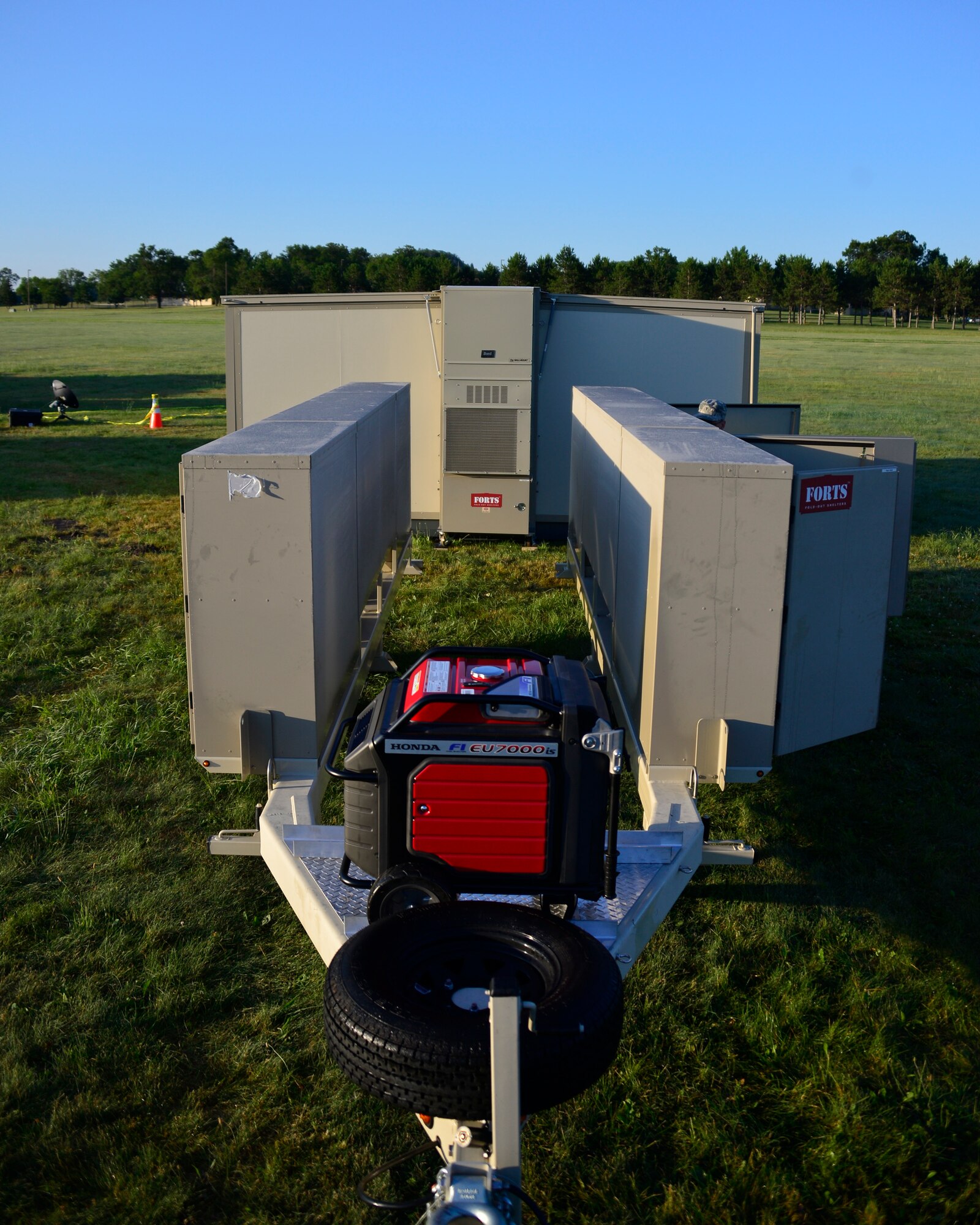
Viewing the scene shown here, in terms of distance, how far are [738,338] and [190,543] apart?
355 inches

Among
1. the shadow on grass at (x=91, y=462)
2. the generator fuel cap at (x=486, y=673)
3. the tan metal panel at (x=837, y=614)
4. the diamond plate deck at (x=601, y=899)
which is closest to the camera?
the diamond plate deck at (x=601, y=899)

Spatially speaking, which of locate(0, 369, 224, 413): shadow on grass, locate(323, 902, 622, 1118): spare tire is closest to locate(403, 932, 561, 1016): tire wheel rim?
locate(323, 902, 622, 1118): spare tire

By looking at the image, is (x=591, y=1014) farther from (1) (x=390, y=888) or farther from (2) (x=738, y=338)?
(2) (x=738, y=338)

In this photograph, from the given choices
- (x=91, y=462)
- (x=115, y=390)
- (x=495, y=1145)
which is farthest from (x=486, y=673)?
(x=115, y=390)

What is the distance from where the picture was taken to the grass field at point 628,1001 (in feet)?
9.62

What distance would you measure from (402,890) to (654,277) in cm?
7040

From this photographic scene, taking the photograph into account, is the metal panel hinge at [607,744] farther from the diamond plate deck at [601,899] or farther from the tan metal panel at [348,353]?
the tan metal panel at [348,353]

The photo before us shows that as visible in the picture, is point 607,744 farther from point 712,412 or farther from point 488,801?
point 712,412

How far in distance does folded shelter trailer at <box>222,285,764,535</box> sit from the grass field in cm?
361

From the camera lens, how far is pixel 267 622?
3648 millimetres

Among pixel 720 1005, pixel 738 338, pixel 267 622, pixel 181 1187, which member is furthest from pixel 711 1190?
pixel 738 338

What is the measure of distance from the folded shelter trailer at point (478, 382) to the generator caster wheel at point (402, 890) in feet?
27.1

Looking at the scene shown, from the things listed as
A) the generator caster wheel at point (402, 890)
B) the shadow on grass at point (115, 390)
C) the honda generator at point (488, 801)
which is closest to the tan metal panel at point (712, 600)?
the honda generator at point (488, 801)

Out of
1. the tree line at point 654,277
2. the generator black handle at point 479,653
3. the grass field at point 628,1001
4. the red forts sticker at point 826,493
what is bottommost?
the grass field at point 628,1001
